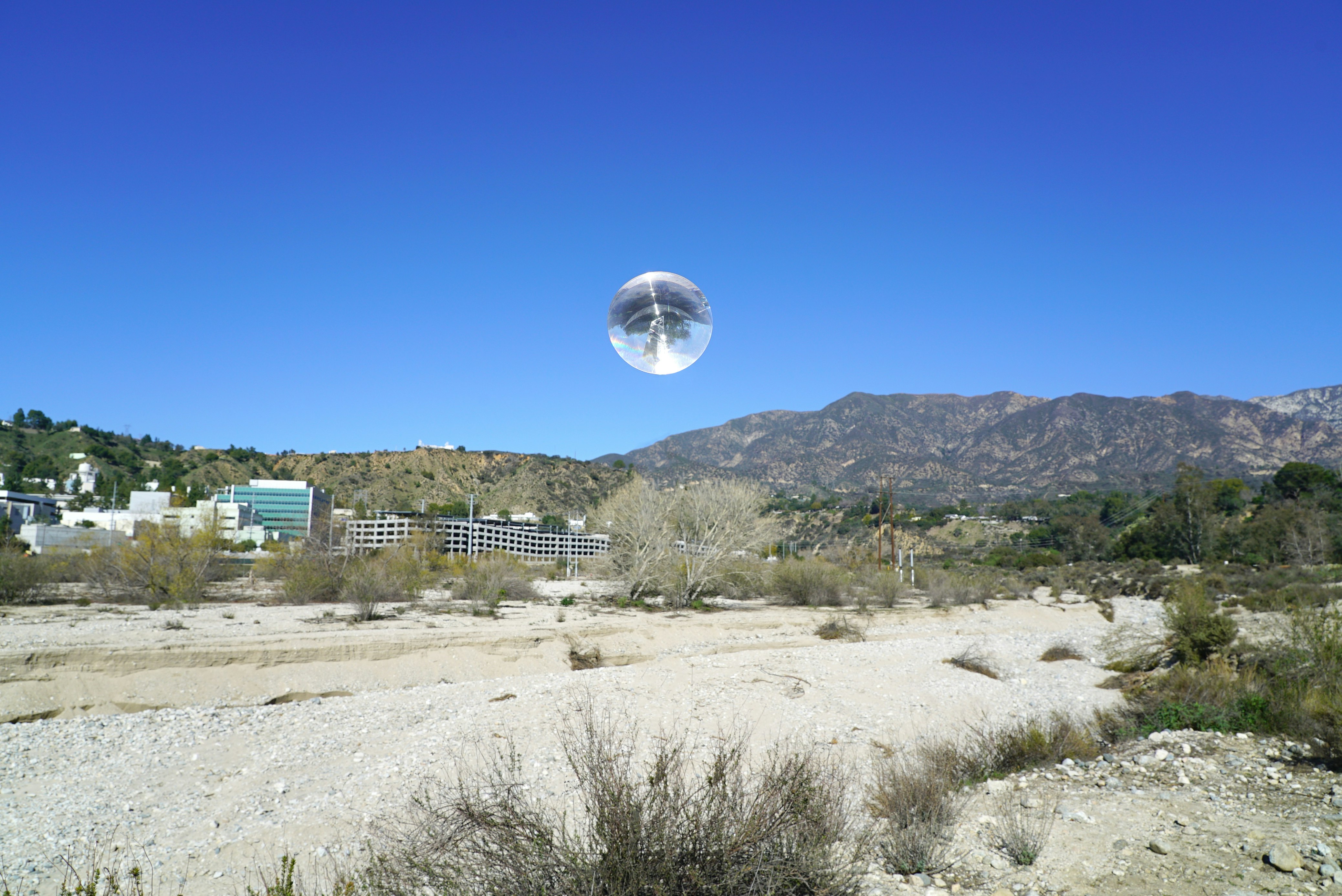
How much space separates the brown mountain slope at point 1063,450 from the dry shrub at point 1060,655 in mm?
104734

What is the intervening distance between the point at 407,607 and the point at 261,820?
26.4m

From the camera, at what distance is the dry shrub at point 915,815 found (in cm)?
676

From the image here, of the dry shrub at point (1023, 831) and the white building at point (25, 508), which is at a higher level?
the white building at point (25, 508)

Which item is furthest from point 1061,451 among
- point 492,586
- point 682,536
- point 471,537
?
point 492,586

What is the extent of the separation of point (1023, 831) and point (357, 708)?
485 inches

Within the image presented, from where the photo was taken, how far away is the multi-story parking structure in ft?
266

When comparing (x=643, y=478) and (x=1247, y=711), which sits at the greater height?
(x=643, y=478)

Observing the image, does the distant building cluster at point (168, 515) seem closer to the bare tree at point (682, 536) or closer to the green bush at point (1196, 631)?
the bare tree at point (682, 536)

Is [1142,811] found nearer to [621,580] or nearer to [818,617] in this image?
[818,617]

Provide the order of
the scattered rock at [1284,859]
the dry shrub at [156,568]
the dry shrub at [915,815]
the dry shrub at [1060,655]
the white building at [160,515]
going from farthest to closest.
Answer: the white building at [160,515] → the dry shrub at [156,568] → the dry shrub at [1060,655] → the dry shrub at [915,815] → the scattered rock at [1284,859]

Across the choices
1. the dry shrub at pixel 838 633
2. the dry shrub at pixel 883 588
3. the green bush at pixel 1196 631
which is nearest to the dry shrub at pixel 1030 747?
the green bush at pixel 1196 631

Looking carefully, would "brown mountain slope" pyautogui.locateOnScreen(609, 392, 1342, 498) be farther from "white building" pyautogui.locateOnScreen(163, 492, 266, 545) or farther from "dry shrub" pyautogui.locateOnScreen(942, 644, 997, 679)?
"dry shrub" pyautogui.locateOnScreen(942, 644, 997, 679)

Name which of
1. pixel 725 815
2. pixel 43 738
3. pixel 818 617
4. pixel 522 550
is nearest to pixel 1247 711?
pixel 725 815

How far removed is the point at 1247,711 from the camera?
11844 millimetres
